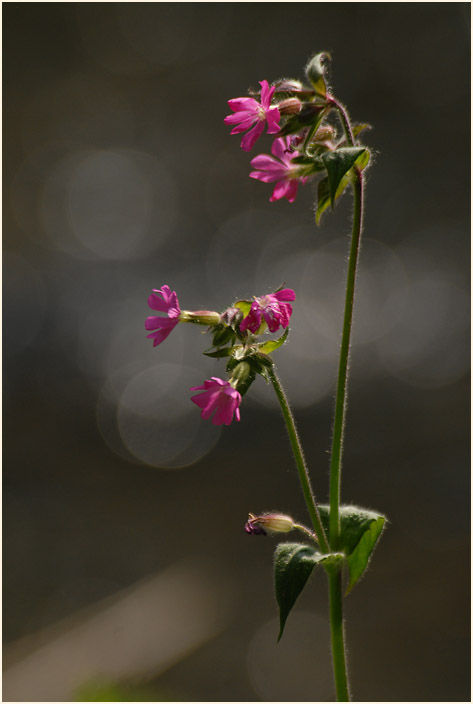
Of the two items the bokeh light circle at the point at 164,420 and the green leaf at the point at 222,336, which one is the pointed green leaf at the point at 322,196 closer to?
the green leaf at the point at 222,336

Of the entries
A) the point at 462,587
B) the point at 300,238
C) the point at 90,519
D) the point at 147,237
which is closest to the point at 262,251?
the point at 300,238

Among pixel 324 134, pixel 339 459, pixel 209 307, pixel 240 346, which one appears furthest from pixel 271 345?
pixel 209 307

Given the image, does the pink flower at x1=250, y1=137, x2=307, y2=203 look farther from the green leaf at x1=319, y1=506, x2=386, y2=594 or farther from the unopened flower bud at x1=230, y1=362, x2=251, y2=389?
the green leaf at x1=319, y1=506, x2=386, y2=594

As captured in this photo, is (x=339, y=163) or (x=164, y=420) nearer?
(x=339, y=163)

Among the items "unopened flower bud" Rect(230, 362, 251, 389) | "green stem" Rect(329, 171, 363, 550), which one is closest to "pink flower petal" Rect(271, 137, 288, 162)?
"green stem" Rect(329, 171, 363, 550)

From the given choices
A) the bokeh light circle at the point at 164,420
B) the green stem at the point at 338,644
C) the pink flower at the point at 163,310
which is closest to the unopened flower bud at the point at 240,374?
the pink flower at the point at 163,310

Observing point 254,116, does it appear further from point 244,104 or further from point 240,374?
point 240,374
